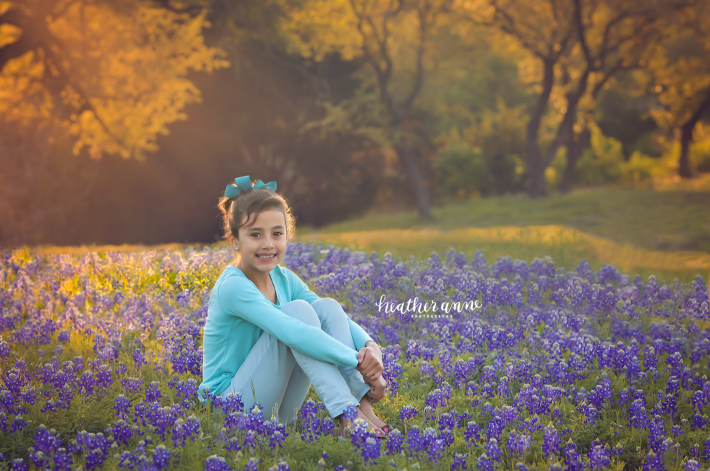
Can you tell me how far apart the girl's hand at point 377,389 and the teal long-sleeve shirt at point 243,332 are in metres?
0.20

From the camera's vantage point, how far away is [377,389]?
3.49 meters

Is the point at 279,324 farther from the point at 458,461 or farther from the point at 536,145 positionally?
the point at 536,145

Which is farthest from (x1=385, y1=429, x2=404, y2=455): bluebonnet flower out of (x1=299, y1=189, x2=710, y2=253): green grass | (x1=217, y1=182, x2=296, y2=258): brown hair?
(x1=299, y1=189, x2=710, y2=253): green grass

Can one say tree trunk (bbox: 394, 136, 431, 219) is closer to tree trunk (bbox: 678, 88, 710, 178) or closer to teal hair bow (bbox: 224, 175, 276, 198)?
tree trunk (bbox: 678, 88, 710, 178)

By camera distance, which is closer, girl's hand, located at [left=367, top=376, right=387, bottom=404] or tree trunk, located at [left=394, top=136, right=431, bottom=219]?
girl's hand, located at [left=367, top=376, right=387, bottom=404]

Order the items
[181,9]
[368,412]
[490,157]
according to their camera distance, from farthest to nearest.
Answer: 1. [490,157]
2. [181,9]
3. [368,412]

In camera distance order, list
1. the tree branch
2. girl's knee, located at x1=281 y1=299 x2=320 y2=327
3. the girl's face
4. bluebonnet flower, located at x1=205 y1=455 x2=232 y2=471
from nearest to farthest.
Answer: bluebonnet flower, located at x1=205 y1=455 x2=232 y2=471 → girl's knee, located at x1=281 y1=299 x2=320 y2=327 → the girl's face → the tree branch

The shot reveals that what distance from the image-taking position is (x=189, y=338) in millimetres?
4992

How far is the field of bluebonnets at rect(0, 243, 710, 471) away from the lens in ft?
10.8

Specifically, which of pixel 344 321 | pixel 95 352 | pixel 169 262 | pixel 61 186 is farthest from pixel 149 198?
pixel 344 321

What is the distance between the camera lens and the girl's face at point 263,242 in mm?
3699

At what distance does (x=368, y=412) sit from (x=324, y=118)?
2497cm

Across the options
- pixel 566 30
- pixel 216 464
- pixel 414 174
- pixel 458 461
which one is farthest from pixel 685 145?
pixel 216 464

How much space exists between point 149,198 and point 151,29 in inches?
399
